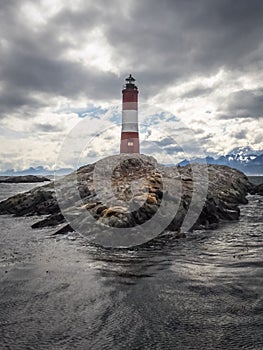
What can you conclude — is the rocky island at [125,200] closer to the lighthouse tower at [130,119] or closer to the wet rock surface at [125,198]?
the wet rock surface at [125,198]

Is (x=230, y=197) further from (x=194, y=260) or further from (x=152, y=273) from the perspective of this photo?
(x=152, y=273)

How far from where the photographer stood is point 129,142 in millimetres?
38375

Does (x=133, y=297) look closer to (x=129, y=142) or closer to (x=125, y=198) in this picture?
(x=125, y=198)

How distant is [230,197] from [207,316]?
Answer: 23.4 m

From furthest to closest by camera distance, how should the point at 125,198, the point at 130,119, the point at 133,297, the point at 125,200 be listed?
the point at 130,119, the point at 125,198, the point at 125,200, the point at 133,297

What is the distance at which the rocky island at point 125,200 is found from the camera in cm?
1648

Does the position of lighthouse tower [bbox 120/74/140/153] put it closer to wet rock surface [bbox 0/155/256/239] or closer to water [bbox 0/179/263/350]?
wet rock surface [bbox 0/155/256/239]

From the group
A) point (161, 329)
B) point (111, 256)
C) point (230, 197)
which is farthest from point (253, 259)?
point (230, 197)

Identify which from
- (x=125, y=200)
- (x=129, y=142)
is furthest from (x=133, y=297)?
(x=129, y=142)

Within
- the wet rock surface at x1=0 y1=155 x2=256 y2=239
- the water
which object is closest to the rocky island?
the wet rock surface at x1=0 y1=155 x2=256 y2=239

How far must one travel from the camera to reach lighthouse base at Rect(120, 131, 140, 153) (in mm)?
38075

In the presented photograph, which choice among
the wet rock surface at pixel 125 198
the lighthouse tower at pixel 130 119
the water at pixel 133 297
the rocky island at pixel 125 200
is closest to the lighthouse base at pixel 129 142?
the lighthouse tower at pixel 130 119

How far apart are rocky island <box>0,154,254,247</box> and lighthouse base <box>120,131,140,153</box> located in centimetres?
638

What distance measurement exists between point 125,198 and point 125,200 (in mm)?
415
